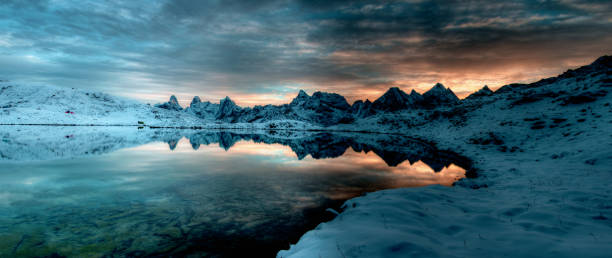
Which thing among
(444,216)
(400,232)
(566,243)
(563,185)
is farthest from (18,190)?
(563,185)

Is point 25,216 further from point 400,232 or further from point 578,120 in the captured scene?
point 578,120

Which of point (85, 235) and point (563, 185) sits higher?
point (563, 185)

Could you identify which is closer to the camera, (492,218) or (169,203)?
(492,218)

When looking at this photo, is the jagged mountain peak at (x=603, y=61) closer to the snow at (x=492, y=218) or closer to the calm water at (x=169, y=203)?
the snow at (x=492, y=218)

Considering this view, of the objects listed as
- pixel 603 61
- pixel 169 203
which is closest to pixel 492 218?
pixel 169 203

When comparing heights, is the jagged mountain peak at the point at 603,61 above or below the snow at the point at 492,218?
above

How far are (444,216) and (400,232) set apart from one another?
3.17 m

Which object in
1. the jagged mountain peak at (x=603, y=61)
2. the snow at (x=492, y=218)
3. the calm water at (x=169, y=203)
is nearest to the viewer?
the snow at (x=492, y=218)

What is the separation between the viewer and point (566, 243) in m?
6.10

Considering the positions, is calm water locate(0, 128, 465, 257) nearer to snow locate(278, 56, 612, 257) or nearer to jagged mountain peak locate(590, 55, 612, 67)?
snow locate(278, 56, 612, 257)

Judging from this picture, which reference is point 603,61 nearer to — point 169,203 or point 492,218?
point 492,218

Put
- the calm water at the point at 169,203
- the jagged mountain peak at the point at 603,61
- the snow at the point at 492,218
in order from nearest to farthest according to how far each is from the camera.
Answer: the snow at the point at 492,218, the calm water at the point at 169,203, the jagged mountain peak at the point at 603,61

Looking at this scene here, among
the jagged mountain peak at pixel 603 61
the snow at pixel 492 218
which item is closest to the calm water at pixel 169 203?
the snow at pixel 492 218

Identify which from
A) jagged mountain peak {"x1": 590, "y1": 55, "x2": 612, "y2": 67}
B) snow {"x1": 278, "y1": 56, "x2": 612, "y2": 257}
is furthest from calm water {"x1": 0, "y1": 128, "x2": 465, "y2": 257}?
jagged mountain peak {"x1": 590, "y1": 55, "x2": 612, "y2": 67}
